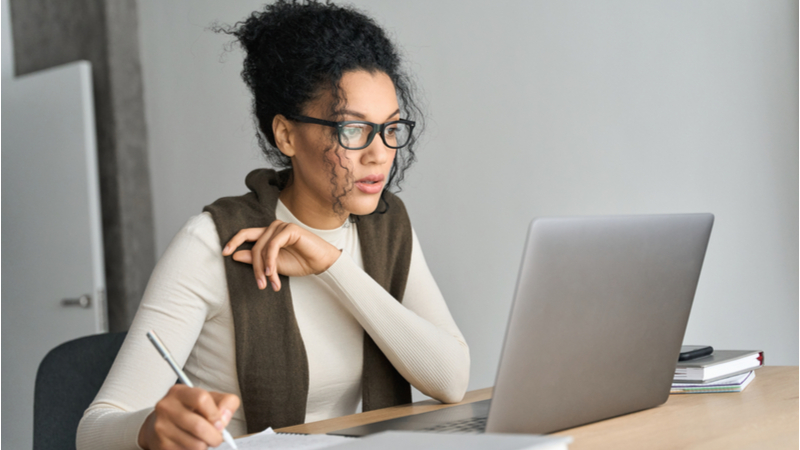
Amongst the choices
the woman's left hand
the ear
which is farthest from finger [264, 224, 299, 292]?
the ear

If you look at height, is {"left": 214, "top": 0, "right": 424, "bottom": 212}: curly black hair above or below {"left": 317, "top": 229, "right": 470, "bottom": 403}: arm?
above

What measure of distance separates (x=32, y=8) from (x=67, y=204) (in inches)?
40.5

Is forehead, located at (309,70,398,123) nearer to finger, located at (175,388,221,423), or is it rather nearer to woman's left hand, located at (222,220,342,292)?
woman's left hand, located at (222,220,342,292)

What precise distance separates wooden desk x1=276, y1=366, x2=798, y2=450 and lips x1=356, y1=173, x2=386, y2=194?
39 centimetres

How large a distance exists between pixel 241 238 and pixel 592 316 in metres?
0.64

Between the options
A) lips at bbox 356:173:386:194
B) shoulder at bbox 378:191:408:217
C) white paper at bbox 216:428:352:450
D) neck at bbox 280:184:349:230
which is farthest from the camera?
shoulder at bbox 378:191:408:217

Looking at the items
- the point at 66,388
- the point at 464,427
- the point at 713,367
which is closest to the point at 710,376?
the point at 713,367

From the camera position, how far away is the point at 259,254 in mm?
1100

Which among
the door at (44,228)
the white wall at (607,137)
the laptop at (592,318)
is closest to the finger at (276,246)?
the laptop at (592,318)

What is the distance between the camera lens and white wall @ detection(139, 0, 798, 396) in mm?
1749

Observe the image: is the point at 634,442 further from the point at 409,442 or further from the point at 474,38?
the point at 474,38

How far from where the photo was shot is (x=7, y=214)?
301cm

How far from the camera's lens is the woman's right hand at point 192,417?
2.17 ft

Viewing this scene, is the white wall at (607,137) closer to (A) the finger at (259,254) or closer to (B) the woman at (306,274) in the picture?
(B) the woman at (306,274)
